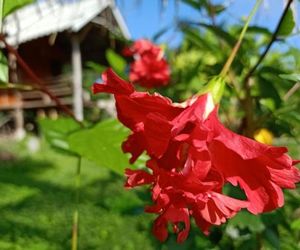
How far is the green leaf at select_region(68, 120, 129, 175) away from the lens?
2.08 ft

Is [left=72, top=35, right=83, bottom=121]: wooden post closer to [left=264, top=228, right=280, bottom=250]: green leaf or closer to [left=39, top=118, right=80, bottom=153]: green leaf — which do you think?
[left=39, top=118, right=80, bottom=153]: green leaf

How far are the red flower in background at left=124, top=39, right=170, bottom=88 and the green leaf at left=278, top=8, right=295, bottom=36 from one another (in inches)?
30.9

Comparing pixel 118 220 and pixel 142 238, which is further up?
pixel 142 238

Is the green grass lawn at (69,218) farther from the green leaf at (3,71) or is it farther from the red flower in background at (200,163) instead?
the red flower in background at (200,163)

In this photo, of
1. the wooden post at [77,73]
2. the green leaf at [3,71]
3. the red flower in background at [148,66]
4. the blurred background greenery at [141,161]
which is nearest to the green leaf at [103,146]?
the blurred background greenery at [141,161]

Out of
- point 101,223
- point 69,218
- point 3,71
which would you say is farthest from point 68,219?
point 3,71

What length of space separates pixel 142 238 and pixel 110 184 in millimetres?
1150

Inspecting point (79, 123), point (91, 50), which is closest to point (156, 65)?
point (79, 123)

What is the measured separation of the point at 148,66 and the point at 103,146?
845 millimetres

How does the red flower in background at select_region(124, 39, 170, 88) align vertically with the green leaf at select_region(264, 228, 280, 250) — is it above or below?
below

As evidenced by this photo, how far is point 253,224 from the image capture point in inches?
28.7

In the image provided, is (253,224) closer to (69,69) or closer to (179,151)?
(179,151)

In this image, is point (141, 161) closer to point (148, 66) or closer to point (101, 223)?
point (148, 66)

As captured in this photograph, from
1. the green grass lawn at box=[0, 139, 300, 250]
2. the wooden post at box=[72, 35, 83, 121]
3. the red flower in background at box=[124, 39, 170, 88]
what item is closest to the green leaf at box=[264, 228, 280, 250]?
the green grass lawn at box=[0, 139, 300, 250]
